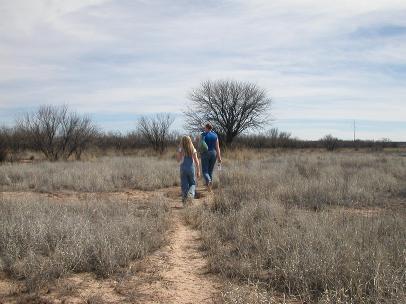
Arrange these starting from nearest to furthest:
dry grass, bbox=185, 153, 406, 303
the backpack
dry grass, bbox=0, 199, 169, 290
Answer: dry grass, bbox=185, 153, 406, 303, dry grass, bbox=0, 199, 169, 290, the backpack

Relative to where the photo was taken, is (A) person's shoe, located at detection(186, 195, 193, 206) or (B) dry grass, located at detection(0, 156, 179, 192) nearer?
(A) person's shoe, located at detection(186, 195, 193, 206)

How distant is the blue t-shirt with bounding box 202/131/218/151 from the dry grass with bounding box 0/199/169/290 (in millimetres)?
4568

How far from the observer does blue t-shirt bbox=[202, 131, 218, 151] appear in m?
11.5

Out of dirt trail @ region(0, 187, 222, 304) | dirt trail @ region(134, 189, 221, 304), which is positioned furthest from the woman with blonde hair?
dirt trail @ region(0, 187, 222, 304)

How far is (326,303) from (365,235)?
1937 mm

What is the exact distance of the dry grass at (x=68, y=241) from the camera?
4801 mm

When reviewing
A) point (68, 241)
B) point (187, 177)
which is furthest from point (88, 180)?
point (68, 241)

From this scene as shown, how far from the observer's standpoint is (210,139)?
11578 millimetres

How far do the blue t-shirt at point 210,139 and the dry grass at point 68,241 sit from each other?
4568 millimetres

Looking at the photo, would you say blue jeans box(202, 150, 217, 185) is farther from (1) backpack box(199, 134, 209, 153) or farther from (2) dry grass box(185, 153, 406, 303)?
(2) dry grass box(185, 153, 406, 303)

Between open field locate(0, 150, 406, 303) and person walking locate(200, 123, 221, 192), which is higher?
person walking locate(200, 123, 221, 192)

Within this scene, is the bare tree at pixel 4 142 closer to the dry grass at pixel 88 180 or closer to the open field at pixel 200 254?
the dry grass at pixel 88 180

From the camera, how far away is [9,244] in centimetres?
526

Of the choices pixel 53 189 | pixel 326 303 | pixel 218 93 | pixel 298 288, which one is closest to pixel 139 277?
pixel 298 288
